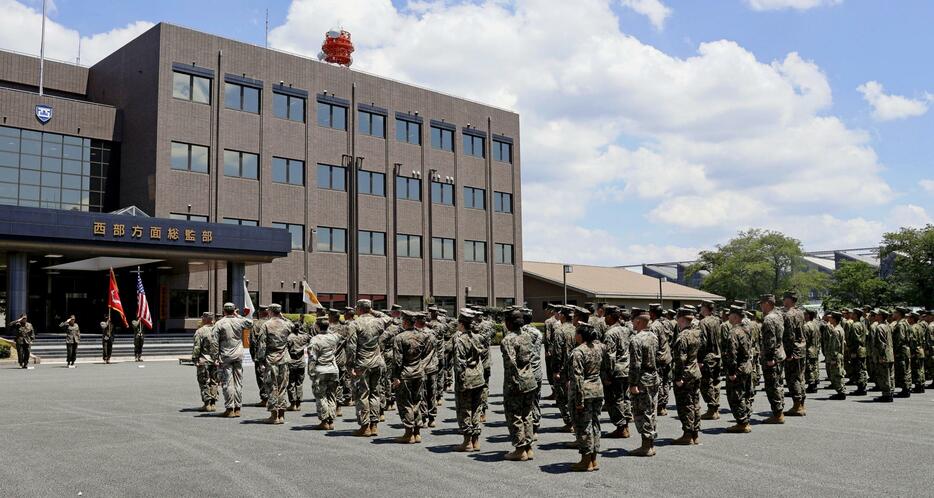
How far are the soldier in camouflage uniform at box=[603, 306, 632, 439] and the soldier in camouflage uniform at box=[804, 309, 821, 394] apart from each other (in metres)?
6.71

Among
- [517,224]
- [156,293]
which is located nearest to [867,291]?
[517,224]

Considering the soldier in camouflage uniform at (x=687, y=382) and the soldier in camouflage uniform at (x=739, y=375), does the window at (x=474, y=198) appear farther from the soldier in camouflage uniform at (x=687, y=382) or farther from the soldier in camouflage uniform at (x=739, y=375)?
the soldier in camouflage uniform at (x=687, y=382)

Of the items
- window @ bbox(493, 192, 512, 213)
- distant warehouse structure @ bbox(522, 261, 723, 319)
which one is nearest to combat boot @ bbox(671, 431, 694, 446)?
window @ bbox(493, 192, 512, 213)

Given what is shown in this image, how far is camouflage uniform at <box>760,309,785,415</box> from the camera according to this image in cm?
1236

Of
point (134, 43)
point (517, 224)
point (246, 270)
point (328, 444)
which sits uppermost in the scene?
point (134, 43)

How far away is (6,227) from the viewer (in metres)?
28.6

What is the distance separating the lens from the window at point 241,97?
39.7 m

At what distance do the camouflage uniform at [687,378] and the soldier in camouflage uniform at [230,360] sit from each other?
7625mm

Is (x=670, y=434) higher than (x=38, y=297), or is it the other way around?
(x=38, y=297)

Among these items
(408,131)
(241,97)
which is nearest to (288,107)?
(241,97)

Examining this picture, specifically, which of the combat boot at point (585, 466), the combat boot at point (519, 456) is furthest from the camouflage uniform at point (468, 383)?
the combat boot at point (585, 466)

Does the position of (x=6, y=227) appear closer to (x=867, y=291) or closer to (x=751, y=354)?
(x=751, y=354)

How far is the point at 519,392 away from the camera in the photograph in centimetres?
960

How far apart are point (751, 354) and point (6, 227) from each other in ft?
90.6
